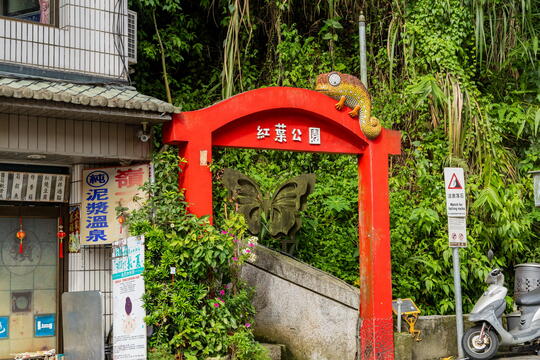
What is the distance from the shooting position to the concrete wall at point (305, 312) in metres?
11.4

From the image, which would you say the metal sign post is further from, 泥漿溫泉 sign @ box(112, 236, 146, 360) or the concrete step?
泥漿溫泉 sign @ box(112, 236, 146, 360)

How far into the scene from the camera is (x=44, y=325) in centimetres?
1051

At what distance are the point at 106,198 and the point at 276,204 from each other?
393 centimetres

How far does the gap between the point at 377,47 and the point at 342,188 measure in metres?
4.15

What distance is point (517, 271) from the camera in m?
13.4

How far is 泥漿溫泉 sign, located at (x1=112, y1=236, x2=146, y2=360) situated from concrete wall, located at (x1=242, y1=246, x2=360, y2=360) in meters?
2.52

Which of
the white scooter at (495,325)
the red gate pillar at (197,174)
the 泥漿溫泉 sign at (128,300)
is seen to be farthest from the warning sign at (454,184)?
the 泥漿溫泉 sign at (128,300)

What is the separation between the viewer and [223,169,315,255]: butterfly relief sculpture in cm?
1332

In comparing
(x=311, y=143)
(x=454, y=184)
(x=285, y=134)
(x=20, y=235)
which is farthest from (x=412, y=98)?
(x=20, y=235)

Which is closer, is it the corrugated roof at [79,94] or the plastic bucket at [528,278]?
the corrugated roof at [79,94]

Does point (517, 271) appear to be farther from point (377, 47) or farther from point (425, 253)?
point (377, 47)

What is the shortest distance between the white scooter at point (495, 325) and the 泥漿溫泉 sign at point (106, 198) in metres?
5.66

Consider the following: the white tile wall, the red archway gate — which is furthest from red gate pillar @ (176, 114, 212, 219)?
the white tile wall

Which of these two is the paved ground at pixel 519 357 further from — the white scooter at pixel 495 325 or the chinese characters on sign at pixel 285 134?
the chinese characters on sign at pixel 285 134
